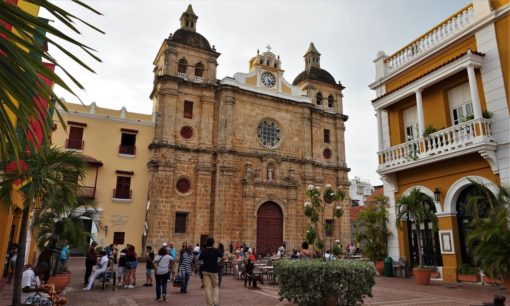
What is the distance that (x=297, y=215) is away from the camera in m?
27.7

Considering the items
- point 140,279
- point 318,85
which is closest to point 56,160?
point 140,279

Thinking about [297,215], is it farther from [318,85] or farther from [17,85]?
[17,85]

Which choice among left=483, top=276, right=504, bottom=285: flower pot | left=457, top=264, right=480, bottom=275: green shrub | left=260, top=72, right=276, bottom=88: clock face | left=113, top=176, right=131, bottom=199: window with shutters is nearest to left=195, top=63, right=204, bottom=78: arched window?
left=260, top=72, right=276, bottom=88: clock face

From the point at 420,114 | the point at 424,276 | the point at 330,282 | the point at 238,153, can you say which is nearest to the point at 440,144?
the point at 420,114

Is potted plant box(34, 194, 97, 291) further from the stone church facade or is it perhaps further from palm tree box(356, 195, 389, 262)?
palm tree box(356, 195, 389, 262)

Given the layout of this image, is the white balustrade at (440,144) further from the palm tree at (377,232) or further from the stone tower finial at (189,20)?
the stone tower finial at (189,20)

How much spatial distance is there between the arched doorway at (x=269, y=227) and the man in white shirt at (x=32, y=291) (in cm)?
1985

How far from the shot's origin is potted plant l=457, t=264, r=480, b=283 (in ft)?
38.4

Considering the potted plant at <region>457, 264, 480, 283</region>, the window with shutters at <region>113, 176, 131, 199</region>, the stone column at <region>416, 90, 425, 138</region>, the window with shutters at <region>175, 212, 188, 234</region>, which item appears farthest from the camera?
the window with shutters at <region>175, 212, 188, 234</region>

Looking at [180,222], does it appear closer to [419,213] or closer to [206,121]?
[206,121]

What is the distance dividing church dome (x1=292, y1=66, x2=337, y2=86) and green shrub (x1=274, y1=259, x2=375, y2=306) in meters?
27.0

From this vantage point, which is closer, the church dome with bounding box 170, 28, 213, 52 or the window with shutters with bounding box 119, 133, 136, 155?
the window with shutters with bounding box 119, 133, 136, 155

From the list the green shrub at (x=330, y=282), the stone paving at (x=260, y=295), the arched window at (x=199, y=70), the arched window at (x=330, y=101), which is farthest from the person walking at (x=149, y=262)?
the arched window at (x=330, y=101)

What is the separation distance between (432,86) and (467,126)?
286 centimetres
